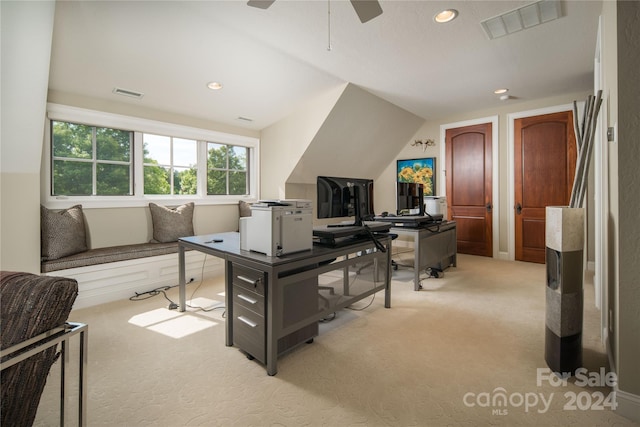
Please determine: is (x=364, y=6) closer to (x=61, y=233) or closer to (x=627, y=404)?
(x=627, y=404)

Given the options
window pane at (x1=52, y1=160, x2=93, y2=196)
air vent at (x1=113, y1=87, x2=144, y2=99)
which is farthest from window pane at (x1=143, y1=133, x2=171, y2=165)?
window pane at (x1=52, y1=160, x2=93, y2=196)

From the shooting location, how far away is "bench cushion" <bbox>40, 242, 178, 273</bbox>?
275cm

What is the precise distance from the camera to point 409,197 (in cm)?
372

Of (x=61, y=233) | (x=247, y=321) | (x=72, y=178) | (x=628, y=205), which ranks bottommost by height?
(x=247, y=321)

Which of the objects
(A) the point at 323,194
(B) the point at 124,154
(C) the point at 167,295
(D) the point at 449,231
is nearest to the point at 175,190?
(B) the point at 124,154

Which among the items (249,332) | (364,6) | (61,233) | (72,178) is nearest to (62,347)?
(249,332)

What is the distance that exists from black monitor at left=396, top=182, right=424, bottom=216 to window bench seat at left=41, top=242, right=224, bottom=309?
8.99 ft

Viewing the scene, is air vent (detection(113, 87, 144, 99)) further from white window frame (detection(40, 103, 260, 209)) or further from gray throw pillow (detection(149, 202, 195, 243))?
gray throw pillow (detection(149, 202, 195, 243))

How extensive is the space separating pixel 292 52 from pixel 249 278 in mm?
2481

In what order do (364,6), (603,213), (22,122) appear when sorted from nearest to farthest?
(364,6), (603,213), (22,122)

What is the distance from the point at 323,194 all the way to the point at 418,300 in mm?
1671

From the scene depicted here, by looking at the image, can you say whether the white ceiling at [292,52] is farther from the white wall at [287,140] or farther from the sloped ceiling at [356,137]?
the sloped ceiling at [356,137]

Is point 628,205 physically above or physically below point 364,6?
below

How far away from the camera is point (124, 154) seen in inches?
146
